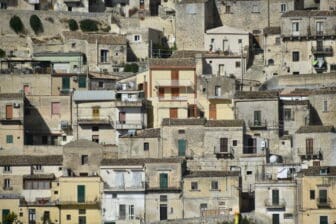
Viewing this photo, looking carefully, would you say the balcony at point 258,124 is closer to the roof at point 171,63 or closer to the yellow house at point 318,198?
the yellow house at point 318,198

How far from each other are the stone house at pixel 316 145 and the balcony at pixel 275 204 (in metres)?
3.75

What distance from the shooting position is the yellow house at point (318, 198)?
3076 inches

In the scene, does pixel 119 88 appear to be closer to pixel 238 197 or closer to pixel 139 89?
pixel 139 89

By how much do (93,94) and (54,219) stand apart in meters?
8.47

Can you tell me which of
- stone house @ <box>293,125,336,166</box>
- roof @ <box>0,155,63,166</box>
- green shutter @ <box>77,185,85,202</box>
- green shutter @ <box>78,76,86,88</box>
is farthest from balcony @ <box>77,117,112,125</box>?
stone house @ <box>293,125,336,166</box>

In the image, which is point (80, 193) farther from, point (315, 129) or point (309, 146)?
point (315, 129)

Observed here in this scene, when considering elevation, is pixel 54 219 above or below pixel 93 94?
below

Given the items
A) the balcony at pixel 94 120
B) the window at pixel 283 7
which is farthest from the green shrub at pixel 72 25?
the balcony at pixel 94 120

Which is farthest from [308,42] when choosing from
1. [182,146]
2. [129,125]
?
[182,146]

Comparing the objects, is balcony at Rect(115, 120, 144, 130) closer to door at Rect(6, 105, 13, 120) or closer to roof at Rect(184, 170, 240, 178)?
door at Rect(6, 105, 13, 120)

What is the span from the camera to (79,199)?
Answer: 8156cm

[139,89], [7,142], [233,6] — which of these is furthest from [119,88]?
[233,6]

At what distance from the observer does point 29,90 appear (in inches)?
3529

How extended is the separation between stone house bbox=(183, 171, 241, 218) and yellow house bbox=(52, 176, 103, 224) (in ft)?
13.9
